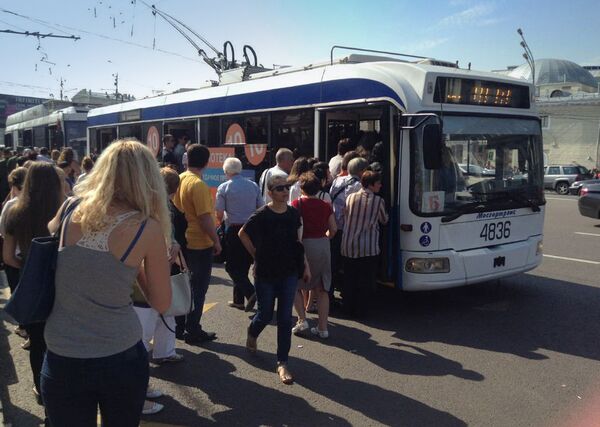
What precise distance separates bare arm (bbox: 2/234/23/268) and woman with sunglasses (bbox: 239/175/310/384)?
1.76 m

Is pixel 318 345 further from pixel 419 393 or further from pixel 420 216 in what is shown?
pixel 420 216

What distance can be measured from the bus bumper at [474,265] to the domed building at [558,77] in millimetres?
51377

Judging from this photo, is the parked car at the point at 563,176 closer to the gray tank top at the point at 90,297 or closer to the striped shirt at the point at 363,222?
the striped shirt at the point at 363,222

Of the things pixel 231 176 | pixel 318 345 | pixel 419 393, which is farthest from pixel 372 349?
pixel 231 176

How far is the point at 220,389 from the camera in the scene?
4410mm

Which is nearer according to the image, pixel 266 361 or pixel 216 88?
pixel 266 361

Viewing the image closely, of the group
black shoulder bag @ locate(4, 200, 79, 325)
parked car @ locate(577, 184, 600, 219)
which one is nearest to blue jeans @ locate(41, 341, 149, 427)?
black shoulder bag @ locate(4, 200, 79, 325)

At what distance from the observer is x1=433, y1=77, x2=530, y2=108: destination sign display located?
611 centimetres

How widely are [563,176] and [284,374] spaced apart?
31.2m

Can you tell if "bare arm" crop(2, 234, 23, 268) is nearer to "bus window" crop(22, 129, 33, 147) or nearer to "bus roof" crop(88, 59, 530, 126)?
"bus roof" crop(88, 59, 530, 126)

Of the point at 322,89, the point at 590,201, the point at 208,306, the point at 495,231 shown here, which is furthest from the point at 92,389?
→ the point at 590,201

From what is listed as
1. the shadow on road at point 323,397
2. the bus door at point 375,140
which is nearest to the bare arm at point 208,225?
the shadow on road at point 323,397

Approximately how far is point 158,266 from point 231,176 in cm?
400

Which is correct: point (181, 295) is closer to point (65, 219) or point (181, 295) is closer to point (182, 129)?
point (65, 219)
